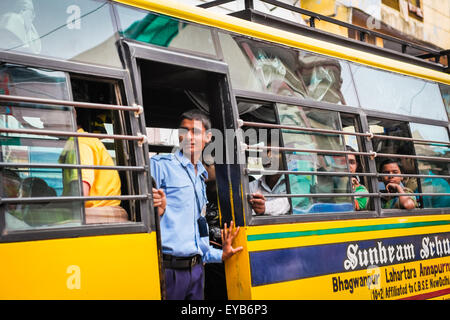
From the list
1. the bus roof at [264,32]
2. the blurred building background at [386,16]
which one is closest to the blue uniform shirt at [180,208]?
the bus roof at [264,32]

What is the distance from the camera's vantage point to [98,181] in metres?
3.56

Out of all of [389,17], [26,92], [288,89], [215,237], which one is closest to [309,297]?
[215,237]

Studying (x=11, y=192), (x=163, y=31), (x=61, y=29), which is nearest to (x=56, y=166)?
(x=11, y=192)

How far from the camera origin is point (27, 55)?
A: 3.35 meters

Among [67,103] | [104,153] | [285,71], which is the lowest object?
[104,153]

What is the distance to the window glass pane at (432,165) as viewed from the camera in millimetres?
6020

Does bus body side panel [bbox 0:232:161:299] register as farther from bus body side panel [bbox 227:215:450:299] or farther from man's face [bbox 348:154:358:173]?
man's face [bbox 348:154:358:173]

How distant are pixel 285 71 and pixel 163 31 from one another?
1290 millimetres

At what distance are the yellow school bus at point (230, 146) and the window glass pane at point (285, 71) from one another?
1 cm

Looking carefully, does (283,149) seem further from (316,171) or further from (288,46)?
(288,46)

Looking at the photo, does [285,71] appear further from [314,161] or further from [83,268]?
[83,268]

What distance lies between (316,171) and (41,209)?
2.42 metres

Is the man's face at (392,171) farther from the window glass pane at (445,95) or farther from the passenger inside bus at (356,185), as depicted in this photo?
the window glass pane at (445,95)

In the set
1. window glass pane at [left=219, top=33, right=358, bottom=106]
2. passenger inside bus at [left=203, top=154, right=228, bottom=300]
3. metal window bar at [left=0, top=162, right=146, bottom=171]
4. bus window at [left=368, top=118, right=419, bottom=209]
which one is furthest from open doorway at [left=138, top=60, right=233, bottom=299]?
bus window at [left=368, top=118, right=419, bottom=209]
